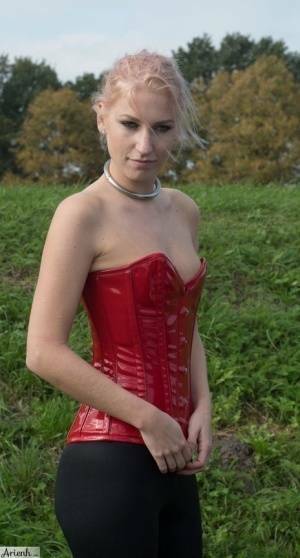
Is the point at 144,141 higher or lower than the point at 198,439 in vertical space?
higher

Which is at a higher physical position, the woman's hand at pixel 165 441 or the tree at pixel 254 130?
the tree at pixel 254 130

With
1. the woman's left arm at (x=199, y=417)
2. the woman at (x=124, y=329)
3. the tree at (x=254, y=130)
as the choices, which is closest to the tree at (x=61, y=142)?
the tree at (x=254, y=130)

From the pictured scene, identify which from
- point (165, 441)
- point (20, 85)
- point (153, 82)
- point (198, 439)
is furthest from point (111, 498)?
point (20, 85)

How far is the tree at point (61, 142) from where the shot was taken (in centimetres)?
3092

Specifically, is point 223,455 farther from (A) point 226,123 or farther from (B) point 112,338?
(A) point 226,123

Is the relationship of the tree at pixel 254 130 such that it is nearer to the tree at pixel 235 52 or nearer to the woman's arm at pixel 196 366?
the tree at pixel 235 52

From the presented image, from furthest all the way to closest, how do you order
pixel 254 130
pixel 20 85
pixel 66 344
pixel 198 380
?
pixel 20 85, pixel 254 130, pixel 198 380, pixel 66 344

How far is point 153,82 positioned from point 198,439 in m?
0.95

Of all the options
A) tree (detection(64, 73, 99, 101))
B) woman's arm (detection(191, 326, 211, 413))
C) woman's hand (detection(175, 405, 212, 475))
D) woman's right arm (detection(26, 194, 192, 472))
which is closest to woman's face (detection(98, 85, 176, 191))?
woman's right arm (detection(26, 194, 192, 472))

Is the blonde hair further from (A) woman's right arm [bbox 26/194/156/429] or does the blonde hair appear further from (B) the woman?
(A) woman's right arm [bbox 26/194/156/429]

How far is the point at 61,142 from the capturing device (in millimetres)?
31031

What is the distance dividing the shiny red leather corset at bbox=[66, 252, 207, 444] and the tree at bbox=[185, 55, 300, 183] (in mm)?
24532

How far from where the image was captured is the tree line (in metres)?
27.3

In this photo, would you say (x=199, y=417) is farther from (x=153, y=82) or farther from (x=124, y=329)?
(x=153, y=82)
